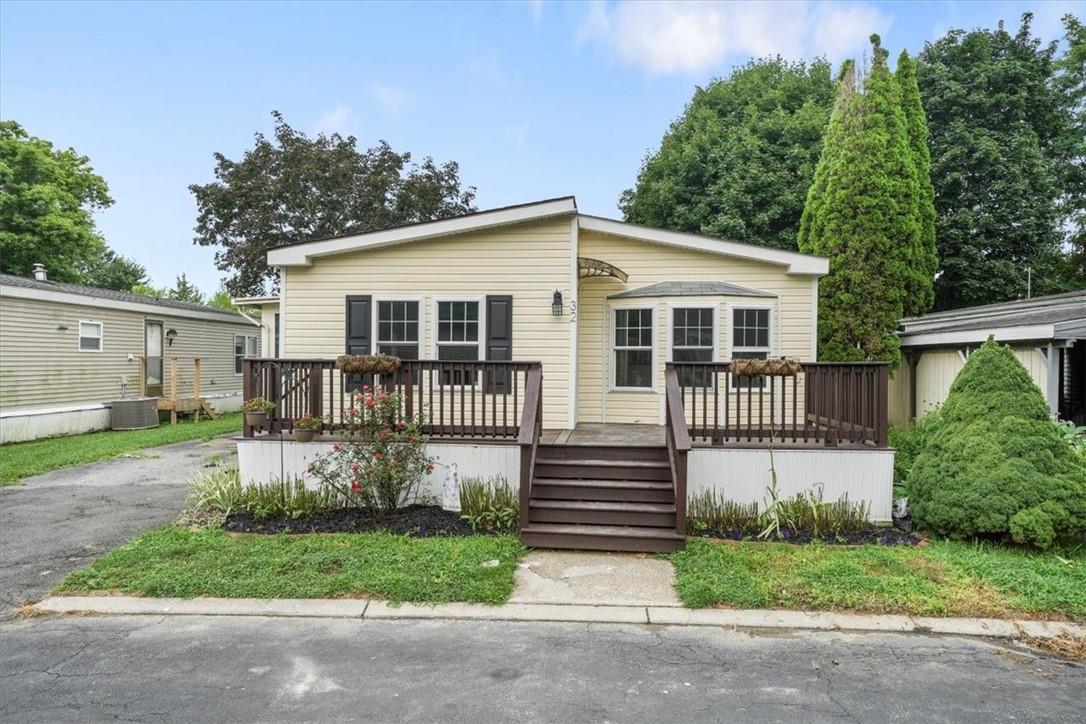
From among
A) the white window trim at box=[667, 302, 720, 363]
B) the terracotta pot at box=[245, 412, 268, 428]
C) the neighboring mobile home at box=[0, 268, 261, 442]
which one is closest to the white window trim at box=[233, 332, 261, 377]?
the neighboring mobile home at box=[0, 268, 261, 442]

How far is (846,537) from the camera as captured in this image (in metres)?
5.94

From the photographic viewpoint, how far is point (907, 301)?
11.9m

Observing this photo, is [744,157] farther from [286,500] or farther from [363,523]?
[286,500]

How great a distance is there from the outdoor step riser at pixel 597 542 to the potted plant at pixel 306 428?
279cm

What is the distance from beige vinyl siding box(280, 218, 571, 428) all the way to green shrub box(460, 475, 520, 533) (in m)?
2.11

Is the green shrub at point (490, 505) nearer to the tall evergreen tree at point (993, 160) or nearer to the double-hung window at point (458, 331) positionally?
the double-hung window at point (458, 331)

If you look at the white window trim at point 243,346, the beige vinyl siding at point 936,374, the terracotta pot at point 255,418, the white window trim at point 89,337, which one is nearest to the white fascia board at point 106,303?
the white window trim at point 89,337

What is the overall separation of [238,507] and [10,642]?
2.80m

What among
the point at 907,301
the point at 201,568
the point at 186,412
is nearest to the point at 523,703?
the point at 201,568

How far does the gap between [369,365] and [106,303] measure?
1262 centimetres

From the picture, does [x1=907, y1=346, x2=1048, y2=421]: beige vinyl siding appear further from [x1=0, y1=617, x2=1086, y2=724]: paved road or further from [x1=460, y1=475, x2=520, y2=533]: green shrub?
[x1=460, y1=475, x2=520, y2=533]: green shrub

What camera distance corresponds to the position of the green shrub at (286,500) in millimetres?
6570

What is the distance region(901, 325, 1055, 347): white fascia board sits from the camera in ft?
24.4

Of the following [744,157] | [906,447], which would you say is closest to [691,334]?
[906,447]
